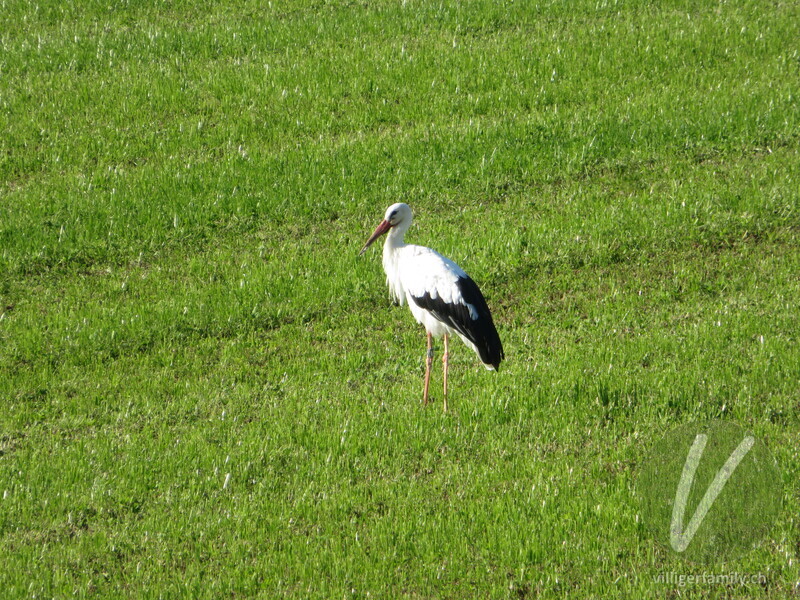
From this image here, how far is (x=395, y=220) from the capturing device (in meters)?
9.80

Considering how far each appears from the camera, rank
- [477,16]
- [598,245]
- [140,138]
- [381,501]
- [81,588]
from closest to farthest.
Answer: [81,588]
[381,501]
[598,245]
[140,138]
[477,16]

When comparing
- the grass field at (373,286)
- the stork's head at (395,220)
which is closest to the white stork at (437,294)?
the stork's head at (395,220)

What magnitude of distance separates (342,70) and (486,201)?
3.96 metres

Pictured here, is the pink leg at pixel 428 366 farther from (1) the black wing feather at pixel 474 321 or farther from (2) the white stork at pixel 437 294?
(1) the black wing feather at pixel 474 321

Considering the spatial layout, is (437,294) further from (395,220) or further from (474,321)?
(395,220)

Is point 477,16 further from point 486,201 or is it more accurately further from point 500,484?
point 500,484

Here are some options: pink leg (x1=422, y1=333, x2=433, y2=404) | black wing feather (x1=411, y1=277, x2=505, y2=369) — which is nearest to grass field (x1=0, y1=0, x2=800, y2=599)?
→ pink leg (x1=422, y1=333, x2=433, y2=404)

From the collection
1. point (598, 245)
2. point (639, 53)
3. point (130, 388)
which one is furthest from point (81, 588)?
point (639, 53)

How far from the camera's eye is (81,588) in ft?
21.0

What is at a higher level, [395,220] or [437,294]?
[395,220]

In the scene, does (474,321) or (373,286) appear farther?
(373,286)

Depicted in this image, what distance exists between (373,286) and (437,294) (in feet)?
6.35

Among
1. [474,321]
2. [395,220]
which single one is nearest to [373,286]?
[395,220]

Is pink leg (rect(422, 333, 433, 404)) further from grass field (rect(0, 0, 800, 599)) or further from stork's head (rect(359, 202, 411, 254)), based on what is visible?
stork's head (rect(359, 202, 411, 254))
